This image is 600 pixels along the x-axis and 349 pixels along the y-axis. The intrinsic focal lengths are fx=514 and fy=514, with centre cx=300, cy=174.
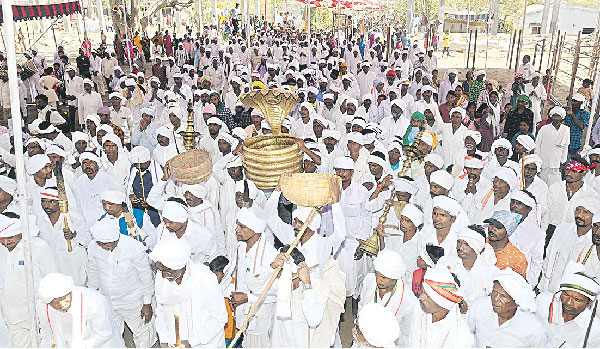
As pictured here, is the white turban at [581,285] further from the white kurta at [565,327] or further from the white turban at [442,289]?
the white turban at [442,289]

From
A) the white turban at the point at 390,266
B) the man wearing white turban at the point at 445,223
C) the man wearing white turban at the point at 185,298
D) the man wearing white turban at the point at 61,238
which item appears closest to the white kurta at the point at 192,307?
the man wearing white turban at the point at 185,298

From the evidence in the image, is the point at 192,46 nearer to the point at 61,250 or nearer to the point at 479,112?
the point at 479,112

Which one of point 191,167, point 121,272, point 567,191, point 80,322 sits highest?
point 191,167

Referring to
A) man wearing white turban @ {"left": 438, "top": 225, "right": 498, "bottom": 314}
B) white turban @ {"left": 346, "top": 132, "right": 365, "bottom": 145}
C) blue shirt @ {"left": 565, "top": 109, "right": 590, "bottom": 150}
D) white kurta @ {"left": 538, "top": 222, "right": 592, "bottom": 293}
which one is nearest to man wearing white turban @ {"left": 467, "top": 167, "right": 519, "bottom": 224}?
white kurta @ {"left": 538, "top": 222, "right": 592, "bottom": 293}

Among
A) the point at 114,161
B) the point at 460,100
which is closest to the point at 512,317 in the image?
the point at 114,161

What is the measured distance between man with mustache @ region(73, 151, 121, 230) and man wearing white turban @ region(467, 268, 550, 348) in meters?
3.77

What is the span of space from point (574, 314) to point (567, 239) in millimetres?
1372

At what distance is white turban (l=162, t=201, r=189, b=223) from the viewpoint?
395 cm

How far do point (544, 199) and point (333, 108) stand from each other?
14.3ft

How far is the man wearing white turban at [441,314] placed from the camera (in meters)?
2.90

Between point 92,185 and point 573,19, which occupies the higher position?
point 573,19

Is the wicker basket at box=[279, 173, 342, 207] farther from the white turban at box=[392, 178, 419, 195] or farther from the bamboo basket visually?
the white turban at box=[392, 178, 419, 195]

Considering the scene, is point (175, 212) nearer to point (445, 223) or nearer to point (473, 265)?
point (445, 223)

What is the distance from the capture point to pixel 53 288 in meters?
2.94
